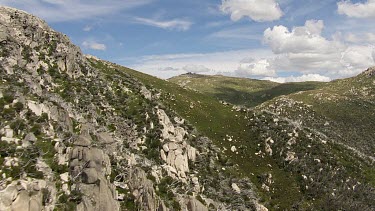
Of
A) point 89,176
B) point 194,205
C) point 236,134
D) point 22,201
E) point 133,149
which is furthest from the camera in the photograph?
point 236,134

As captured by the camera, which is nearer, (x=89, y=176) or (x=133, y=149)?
(x=89, y=176)

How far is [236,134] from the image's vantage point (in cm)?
6931

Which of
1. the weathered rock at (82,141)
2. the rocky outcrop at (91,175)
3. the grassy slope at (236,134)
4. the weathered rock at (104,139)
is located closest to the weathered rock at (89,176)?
the rocky outcrop at (91,175)

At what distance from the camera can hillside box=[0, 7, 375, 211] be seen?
27328 millimetres

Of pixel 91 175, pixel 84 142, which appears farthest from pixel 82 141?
pixel 91 175

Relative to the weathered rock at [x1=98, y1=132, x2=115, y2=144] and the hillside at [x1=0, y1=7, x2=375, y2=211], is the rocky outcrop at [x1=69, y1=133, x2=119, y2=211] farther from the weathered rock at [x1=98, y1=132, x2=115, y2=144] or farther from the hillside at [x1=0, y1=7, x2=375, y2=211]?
the weathered rock at [x1=98, y1=132, x2=115, y2=144]

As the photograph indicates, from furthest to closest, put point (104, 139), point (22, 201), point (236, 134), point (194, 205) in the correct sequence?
1. point (236, 134)
2. point (104, 139)
3. point (194, 205)
4. point (22, 201)

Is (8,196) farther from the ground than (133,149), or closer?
farther from the ground

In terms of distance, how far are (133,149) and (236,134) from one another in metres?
29.8

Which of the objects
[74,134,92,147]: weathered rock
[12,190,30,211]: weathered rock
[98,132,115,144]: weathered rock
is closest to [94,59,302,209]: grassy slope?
[98,132,115,144]: weathered rock

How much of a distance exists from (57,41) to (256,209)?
47654 millimetres

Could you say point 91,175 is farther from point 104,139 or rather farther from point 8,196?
point 104,139

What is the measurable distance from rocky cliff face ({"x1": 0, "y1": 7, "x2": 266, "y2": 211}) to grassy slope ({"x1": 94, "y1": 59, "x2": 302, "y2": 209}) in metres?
4.40

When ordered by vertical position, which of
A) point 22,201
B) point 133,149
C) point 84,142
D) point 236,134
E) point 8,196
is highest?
point 84,142
